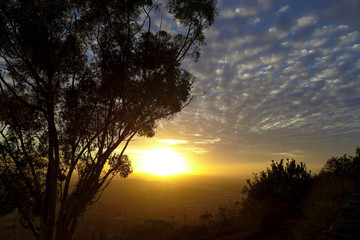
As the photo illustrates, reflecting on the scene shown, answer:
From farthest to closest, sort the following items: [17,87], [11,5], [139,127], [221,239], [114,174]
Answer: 1. [114,174]
2. [139,127]
3. [17,87]
4. [11,5]
5. [221,239]

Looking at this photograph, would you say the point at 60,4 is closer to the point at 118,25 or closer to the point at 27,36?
the point at 27,36

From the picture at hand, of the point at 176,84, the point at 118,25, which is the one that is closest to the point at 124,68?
the point at 118,25

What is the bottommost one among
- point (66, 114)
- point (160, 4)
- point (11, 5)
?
point (66, 114)

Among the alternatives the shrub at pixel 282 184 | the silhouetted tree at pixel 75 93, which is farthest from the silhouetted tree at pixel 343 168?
the silhouetted tree at pixel 75 93

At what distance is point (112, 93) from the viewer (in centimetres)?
1217

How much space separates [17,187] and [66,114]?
497 centimetres

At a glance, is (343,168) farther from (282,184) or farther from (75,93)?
(75,93)

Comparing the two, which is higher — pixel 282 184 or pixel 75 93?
pixel 75 93

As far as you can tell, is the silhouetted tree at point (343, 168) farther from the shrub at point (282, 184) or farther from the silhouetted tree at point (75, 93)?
the silhouetted tree at point (75, 93)

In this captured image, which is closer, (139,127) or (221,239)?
(221,239)

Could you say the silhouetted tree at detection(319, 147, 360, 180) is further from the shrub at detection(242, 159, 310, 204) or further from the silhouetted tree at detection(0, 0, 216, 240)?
the silhouetted tree at detection(0, 0, 216, 240)

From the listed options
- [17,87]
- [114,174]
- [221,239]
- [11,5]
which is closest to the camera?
[221,239]

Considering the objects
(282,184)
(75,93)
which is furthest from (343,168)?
(75,93)

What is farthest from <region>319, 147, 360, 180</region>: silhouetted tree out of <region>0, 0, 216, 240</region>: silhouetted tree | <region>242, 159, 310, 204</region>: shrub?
<region>0, 0, 216, 240</region>: silhouetted tree
